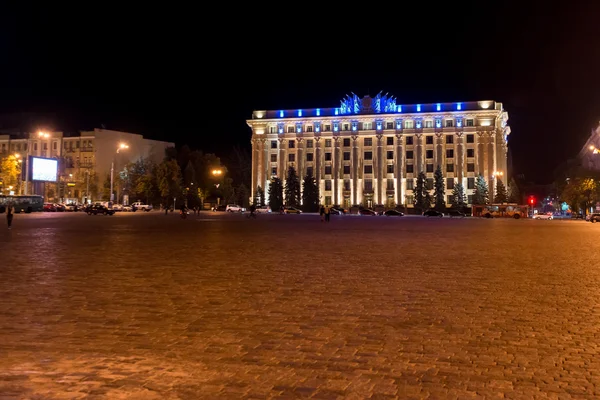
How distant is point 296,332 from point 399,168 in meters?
109

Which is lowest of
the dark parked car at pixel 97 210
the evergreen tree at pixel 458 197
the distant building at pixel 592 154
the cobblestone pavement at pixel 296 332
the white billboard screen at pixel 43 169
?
the cobblestone pavement at pixel 296 332

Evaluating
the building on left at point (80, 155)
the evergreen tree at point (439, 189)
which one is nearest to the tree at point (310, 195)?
the evergreen tree at point (439, 189)

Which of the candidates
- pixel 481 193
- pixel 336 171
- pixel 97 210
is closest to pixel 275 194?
pixel 336 171

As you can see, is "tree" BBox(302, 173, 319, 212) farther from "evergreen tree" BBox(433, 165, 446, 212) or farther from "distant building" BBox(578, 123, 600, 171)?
"distant building" BBox(578, 123, 600, 171)

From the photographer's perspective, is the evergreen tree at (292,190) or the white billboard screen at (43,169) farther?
the evergreen tree at (292,190)

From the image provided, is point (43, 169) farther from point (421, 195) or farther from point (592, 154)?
point (592, 154)

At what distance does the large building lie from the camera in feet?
355

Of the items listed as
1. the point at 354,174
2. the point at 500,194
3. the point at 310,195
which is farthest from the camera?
the point at 354,174

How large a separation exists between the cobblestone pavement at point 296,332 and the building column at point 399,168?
10121 cm

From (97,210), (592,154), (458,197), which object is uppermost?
(592,154)

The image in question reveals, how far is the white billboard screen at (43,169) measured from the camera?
225 feet

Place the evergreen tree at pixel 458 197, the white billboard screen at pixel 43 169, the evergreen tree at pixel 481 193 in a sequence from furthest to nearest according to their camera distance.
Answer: the evergreen tree at pixel 458 197 → the evergreen tree at pixel 481 193 → the white billboard screen at pixel 43 169

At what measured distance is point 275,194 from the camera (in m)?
108

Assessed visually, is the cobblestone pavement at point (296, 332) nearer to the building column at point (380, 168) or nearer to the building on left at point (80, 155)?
the building on left at point (80, 155)
